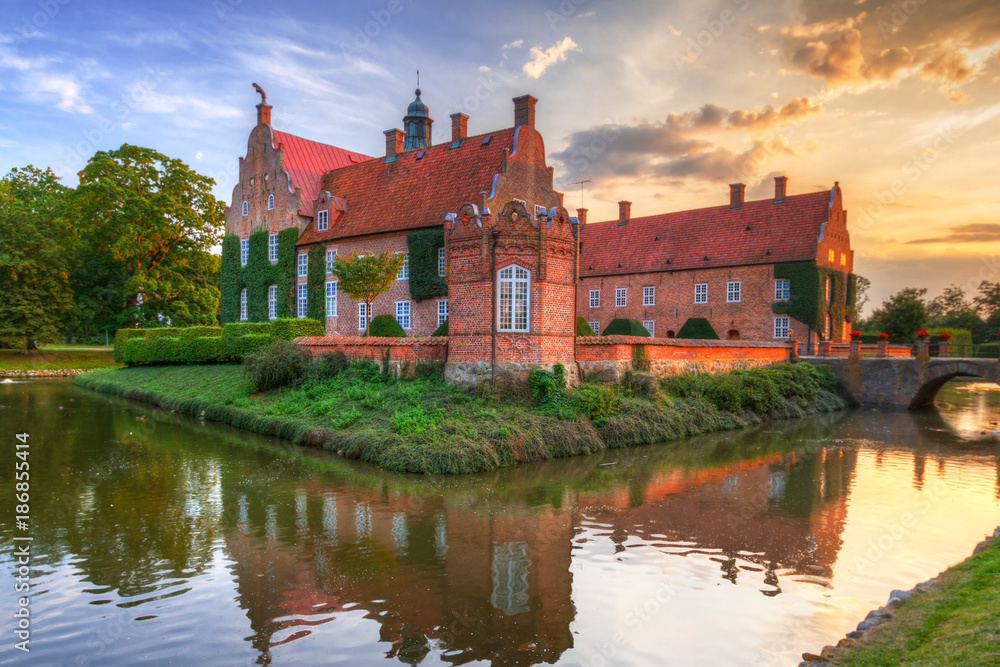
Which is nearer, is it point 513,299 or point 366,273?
point 513,299

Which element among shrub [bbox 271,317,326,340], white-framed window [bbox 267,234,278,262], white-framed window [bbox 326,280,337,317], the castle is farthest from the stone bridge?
white-framed window [bbox 267,234,278,262]

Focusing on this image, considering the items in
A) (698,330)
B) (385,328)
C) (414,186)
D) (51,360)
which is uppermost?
(414,186)

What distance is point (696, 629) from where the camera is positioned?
226 inches

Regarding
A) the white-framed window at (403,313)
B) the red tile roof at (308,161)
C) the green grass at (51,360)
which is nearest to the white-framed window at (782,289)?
the white-framed window at (403,313)

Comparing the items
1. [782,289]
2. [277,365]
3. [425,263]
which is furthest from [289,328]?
[782,289]

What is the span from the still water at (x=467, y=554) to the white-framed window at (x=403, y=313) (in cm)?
1352

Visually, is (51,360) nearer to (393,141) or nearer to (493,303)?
(393,141)

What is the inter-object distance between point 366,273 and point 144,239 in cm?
2164

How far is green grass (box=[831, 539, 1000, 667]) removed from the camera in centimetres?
417

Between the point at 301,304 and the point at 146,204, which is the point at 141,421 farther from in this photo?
Answer: the point at 146,204

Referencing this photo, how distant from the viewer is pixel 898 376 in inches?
1010

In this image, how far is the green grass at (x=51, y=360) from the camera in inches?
1415

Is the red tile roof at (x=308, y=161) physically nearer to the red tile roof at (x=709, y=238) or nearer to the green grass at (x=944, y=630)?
the red tile roof at (x=709, y=238)

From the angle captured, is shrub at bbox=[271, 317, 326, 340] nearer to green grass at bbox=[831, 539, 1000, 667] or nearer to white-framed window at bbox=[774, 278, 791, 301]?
green grass at bbox=[831, 539, 1000, 667]
